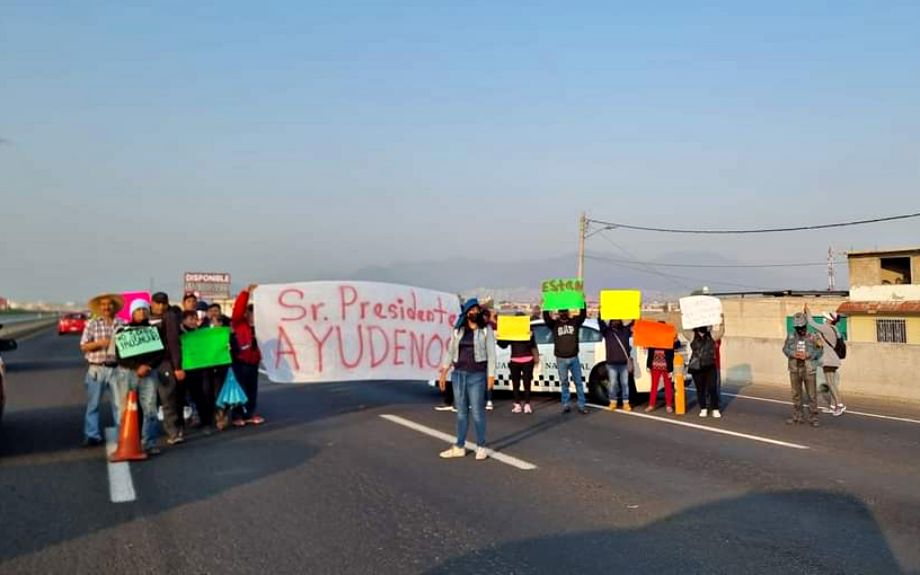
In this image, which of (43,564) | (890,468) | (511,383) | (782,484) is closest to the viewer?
(43,564)

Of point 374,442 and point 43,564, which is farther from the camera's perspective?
point 374,442

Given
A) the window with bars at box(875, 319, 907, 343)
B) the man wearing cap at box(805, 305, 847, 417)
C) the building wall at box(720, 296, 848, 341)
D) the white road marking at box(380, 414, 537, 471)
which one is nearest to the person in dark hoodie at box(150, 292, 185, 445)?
the white road marking at box(380, 414, 537, 471)

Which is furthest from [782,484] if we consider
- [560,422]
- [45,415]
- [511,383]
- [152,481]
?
[45,415]

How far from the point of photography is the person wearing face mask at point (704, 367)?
11664 mm

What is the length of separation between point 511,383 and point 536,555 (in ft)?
28.1

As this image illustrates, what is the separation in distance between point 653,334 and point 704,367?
41.4 inches

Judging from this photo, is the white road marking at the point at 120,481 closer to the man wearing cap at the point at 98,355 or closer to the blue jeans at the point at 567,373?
the man wearing cap at the point at 98,355

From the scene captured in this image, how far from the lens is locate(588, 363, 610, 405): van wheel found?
1337 centimetres

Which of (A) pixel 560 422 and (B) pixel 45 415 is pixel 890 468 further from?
(B) pixel 45 415

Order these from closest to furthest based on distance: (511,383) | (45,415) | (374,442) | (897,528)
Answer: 1. (897,528)
2. (374,442)
3. (45,415)
4. (511,383)

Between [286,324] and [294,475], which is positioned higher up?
[286,324]

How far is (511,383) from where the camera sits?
1357cm

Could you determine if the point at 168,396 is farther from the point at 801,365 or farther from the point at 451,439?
the point at 801,365

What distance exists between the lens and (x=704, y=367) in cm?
1170
